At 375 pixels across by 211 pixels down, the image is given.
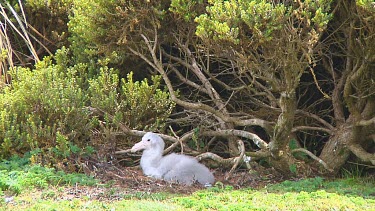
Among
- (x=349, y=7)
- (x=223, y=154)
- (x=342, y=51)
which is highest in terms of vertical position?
(x=349, y=7)

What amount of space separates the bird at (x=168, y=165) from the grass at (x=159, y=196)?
0.38 meters

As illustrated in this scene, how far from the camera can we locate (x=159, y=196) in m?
7.45

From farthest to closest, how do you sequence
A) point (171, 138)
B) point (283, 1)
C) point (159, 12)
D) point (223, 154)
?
point (223, 154)
point (171, 138)
point (159, 12)
point (283, 1)

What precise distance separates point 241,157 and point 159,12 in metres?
2.20

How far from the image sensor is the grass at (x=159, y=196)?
23.0 ft

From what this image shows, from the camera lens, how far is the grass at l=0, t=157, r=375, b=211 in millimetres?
6996

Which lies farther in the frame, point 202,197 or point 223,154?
point 223,154

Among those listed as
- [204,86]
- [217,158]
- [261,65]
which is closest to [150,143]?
[217,158]

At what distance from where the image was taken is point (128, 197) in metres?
7.41

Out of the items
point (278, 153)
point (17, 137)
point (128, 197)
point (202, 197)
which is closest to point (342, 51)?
point (278, 153)

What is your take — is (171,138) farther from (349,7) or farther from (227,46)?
(349,7)

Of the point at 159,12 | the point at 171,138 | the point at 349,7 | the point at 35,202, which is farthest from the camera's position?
the point at 171,138

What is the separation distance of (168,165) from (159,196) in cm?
123

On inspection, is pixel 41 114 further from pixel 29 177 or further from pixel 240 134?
pixel 240 134
